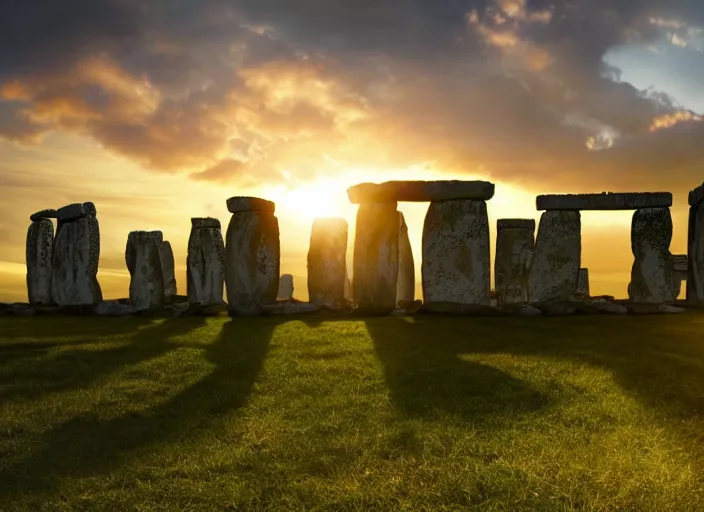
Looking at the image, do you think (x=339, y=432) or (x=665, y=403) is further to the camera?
(x=665, y=403)

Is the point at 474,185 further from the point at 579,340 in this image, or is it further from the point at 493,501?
the point at 493,501

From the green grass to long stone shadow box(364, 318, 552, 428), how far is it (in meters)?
0.03

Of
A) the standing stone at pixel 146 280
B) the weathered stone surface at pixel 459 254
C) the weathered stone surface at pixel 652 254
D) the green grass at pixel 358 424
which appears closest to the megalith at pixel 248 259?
the standing stone at pixel 146 280

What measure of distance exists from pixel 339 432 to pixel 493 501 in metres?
1.79

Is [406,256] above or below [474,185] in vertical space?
below

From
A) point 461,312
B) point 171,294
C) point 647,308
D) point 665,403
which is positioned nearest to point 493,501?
point 665,403

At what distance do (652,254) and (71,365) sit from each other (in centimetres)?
1398

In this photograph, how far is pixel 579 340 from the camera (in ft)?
32.6

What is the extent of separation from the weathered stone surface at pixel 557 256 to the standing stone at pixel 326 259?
17.0 ft

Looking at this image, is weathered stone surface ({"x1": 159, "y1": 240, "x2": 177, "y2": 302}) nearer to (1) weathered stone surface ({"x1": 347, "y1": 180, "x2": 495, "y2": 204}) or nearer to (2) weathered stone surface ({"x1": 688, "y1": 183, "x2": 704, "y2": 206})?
(1) weathered stone surface ({"x1": 347, "y1": 180, "x2": 495, "y2": 204})

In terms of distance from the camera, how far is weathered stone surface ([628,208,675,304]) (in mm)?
15820

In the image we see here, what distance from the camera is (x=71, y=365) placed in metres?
8.63

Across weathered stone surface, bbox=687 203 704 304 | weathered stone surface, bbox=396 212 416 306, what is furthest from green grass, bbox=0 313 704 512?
weathered stone surface, bbox=396 212 416 306

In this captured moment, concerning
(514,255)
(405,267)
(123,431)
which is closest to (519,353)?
(123,431)
